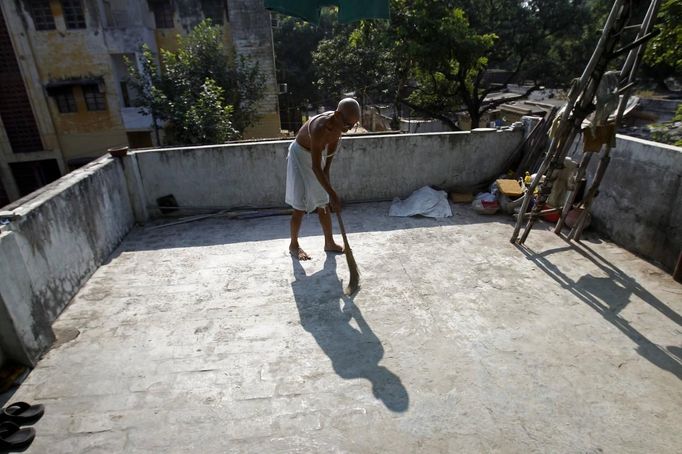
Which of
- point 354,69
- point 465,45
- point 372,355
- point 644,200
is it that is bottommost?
point 372,355

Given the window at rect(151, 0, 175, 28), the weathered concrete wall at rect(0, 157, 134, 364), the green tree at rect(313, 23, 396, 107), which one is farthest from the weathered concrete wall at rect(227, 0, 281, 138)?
the weathered concrete wall at rect(0, 157, 134, 364)

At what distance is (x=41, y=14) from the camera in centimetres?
1365

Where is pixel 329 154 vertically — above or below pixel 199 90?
below

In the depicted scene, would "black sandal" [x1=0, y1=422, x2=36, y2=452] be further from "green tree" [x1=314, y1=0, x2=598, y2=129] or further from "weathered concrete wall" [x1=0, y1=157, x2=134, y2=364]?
"green tree" [x1=314, y1=0, x2=598, y2=129]

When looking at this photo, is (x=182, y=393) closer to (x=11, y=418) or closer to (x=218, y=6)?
(x=11, y=418)

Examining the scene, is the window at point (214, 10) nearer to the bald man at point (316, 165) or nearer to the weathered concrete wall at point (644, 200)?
the bald man at point (316, 165)

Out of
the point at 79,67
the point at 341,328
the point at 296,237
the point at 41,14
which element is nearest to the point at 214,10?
the point at 79,67

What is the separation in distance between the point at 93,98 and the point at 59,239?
47.3 ft

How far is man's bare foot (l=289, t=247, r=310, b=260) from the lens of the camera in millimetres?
4137

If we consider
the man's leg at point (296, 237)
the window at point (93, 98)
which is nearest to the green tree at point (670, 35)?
the man's leg at point (296, 237)

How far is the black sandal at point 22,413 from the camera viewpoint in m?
2.26

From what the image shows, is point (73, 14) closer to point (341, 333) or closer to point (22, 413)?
point (22, 413)

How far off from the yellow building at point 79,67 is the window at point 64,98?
32 mm

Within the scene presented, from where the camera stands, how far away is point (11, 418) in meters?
2.26
